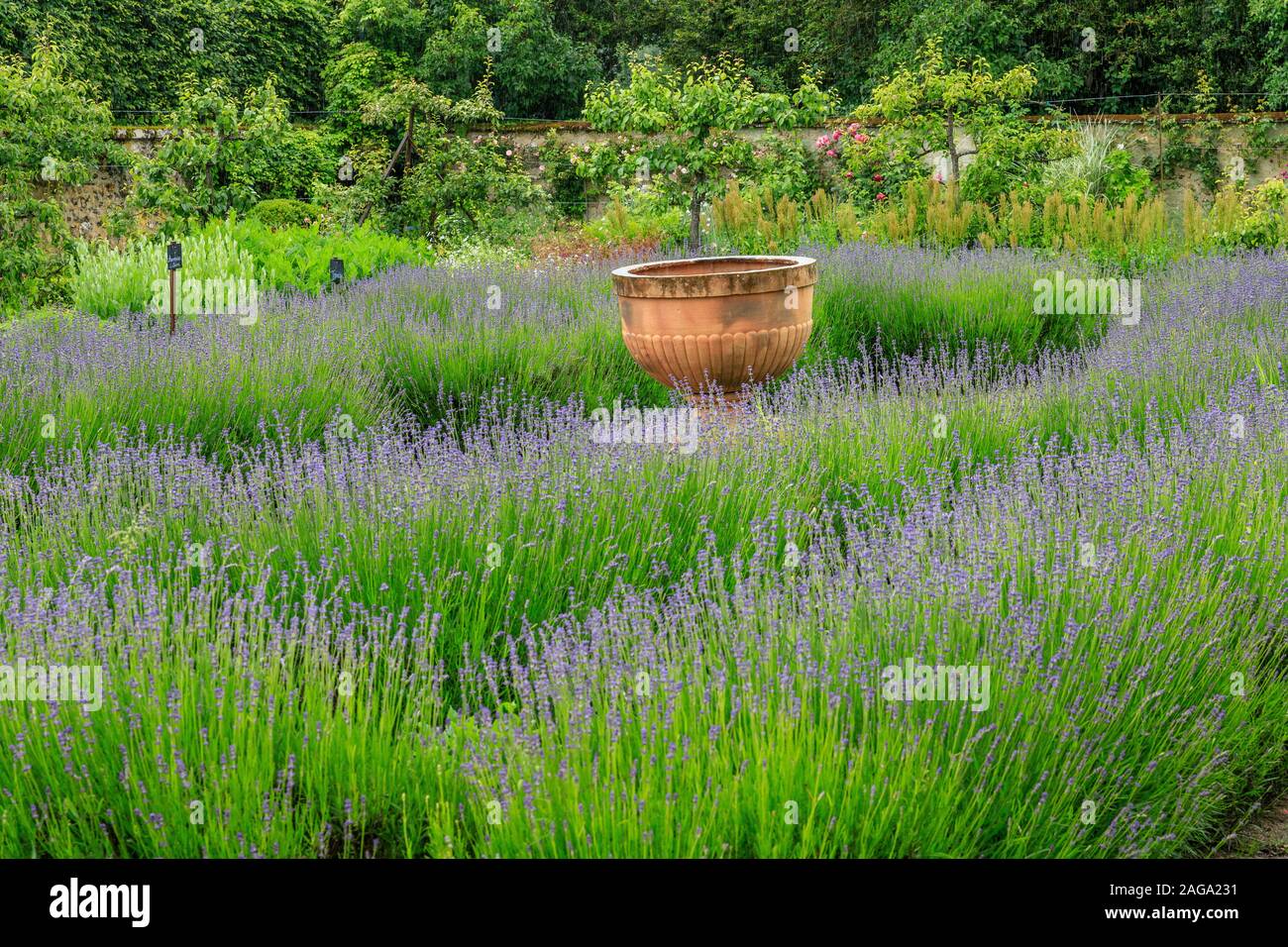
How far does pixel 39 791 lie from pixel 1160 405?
166 inches

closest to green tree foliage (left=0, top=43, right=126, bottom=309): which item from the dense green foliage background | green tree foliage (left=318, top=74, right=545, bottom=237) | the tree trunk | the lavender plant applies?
green tree foliage (left=318, top=74, right=545, bottom=237)

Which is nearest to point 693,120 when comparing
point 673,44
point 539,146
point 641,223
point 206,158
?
point 641,223

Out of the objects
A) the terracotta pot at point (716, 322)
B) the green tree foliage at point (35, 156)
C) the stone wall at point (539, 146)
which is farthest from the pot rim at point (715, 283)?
the stone wall at point (539, 146)

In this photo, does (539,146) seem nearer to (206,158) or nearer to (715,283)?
(206,158)

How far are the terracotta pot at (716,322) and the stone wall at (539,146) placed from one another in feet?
30.5

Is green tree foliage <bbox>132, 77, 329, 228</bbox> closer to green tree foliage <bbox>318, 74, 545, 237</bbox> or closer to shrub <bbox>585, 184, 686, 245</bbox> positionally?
green tree foliage <bbox>318, 74, 545, 237</bbox>

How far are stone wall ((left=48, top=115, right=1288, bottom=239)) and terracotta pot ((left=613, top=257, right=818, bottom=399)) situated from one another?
30.5ft

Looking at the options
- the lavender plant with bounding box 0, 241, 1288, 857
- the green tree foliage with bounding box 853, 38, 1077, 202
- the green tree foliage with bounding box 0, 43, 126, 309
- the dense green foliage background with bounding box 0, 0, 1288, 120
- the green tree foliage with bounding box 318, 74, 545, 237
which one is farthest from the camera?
the dense green foliage background with bounding box 0, 0, 1288, 120

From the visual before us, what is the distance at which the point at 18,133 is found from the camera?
10.8 metres

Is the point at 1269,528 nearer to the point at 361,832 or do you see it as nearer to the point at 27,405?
the point at 361,832

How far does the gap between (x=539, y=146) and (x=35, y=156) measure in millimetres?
8600

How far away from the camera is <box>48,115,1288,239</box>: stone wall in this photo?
1433 cm

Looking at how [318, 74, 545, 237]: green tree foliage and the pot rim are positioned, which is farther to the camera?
[318, 74, 545, 237]: green tree foliage

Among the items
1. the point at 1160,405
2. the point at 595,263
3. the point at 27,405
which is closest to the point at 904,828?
the point at 1160,405
